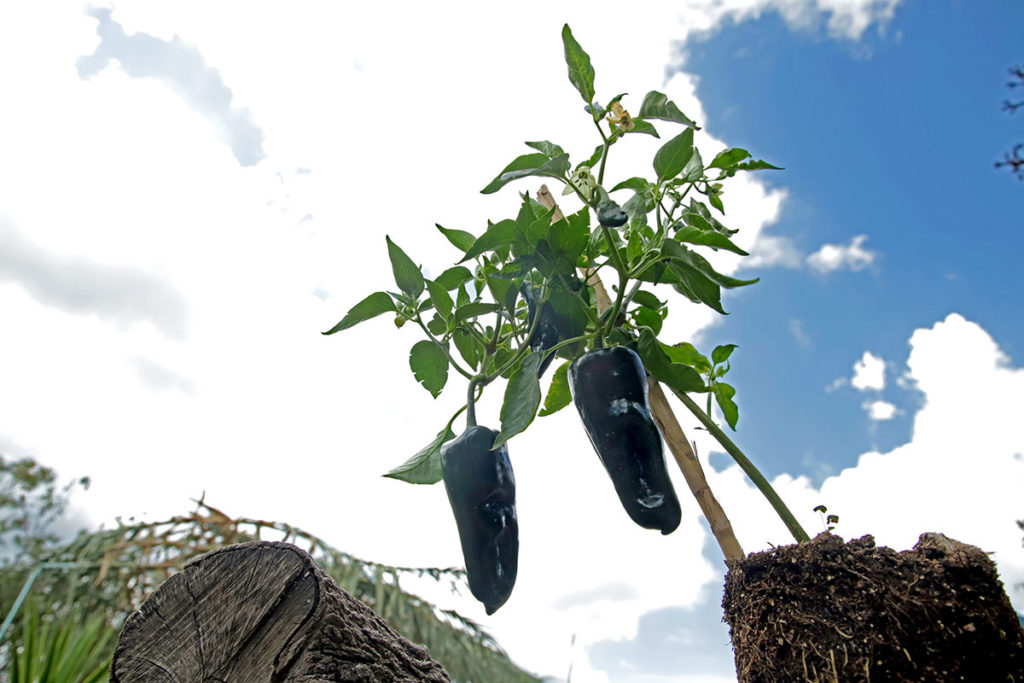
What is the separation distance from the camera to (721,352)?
3.07 ft

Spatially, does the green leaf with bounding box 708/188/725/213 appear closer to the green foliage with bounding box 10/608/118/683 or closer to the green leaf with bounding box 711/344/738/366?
the green leaf with bounding box 711/344/738/366

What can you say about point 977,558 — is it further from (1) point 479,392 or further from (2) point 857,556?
(1) point 479,392

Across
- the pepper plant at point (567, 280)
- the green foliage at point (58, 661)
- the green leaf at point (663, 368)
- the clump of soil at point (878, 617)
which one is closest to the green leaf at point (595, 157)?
the pepper plant at point (567, 280)

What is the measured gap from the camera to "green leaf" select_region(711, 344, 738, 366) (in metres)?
0.93

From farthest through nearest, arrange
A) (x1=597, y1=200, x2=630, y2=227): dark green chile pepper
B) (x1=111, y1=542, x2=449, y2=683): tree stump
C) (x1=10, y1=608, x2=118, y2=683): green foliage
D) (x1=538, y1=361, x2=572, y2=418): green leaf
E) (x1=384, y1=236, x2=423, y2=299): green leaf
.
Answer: (x1=10, y1=608, x2=118, y2=683): green foliage < (x1=538, y1=361, x2=572, y2=418): green leaf < (x1=384, y1=236, x2=423, y2=299): green leaf < (x1=597, y1=200, x2=630, y2=227): dark green chile pepper < (x1=111, y1=542, x2=449, y2=683): tree stump

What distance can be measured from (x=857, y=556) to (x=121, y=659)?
0.73 m

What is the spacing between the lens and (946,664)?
2.12 ft

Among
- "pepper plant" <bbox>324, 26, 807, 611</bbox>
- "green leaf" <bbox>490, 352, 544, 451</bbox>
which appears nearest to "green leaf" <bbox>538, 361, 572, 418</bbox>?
"pepper plant" <bbox>324, 26, 807, 611</bbox>

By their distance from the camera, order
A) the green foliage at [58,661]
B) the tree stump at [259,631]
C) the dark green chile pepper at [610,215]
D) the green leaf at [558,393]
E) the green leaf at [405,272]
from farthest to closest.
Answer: the green foliage at [58,661] < the green leaf at [558,393] < the green leaf at [405,272] < the dark green chile pepper at [610,215] < the tree stump at [259,631]

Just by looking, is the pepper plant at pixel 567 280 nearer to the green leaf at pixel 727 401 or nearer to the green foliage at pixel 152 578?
the green leaf at pixel 727 401

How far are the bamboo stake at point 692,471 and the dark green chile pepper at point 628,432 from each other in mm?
130

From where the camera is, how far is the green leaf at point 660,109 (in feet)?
2.68

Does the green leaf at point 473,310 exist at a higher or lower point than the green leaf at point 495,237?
higher

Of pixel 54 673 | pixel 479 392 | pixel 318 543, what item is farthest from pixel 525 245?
pixel 318 543
